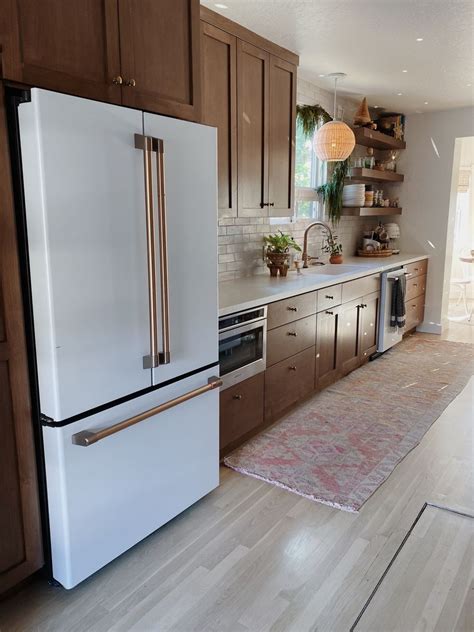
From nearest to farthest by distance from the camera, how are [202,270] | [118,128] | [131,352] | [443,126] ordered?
1. [118,128]
2. [131,352]
3. [202,270]
4. [443,126]

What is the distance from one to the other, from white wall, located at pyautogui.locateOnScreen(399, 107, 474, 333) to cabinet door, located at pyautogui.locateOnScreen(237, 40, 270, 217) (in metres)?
3.25

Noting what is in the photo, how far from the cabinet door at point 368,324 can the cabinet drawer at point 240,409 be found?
1790 millimetres

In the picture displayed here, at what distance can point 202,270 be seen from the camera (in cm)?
218

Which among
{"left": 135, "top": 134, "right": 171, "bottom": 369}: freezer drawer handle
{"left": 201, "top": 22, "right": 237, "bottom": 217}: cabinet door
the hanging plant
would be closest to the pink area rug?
{"left": 135, "top": 134, "right": 171, "bottom": 369}: freezer drawer handle

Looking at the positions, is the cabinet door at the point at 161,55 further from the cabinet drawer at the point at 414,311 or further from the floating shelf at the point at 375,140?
the cabinet drawer at the point at 414,311

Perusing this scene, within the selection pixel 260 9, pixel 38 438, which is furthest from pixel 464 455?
pixel 260 9

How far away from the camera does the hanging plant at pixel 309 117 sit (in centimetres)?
441

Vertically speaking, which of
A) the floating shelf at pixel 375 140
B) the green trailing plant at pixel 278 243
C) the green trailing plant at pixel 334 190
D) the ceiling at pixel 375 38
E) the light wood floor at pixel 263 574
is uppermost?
the ceiling at pixel 375 38

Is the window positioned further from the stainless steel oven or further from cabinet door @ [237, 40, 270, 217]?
the stainless steel oven

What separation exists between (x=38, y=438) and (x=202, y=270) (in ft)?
3.09

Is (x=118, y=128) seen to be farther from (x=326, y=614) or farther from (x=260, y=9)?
(x=326, y=614)

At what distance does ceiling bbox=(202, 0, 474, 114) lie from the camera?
110 inches

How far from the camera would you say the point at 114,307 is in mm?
1777

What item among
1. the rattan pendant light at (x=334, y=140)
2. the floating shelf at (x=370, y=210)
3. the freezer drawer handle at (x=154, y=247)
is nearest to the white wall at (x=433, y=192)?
the floating shelf at (x=370, y=210)
